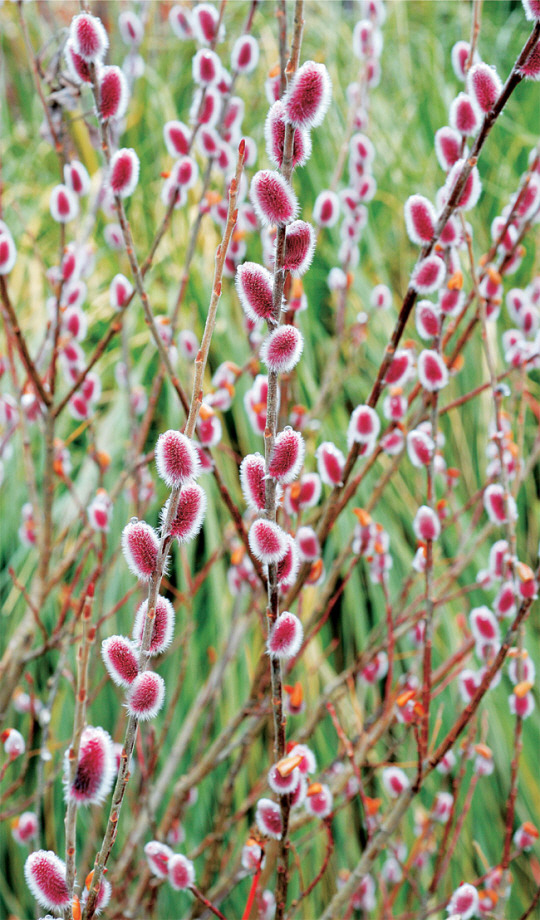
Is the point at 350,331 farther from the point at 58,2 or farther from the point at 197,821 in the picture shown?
the point at 58,2

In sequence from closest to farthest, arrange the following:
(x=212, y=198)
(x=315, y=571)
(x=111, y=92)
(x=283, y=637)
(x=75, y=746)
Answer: (x=75, y=746), (x=283, y=637), (x=111, y=92), (x=315, y=571), (x=212, y=198)

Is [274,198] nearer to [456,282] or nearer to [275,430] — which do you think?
[275,430]

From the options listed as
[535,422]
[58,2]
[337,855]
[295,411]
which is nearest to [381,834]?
[295,411]

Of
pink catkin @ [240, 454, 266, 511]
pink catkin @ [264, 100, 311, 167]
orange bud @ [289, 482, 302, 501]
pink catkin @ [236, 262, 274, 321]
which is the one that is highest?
pink catkin @ [264, 100, 311, 167]

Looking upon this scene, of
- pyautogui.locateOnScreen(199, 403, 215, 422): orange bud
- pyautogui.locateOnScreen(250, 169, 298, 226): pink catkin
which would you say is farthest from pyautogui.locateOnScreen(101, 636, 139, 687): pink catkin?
pyautogui.locateOnScreen(199, 403, 215, 422): orange bud

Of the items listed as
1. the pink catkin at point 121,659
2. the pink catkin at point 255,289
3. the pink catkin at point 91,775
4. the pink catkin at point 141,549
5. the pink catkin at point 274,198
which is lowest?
the pink catkin at point 91,775

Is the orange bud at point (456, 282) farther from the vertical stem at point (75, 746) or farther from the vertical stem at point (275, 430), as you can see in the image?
the vertical stem at point (75, 746)

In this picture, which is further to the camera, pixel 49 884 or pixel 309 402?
pixel 309 402

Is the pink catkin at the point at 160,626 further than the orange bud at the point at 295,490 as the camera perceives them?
No

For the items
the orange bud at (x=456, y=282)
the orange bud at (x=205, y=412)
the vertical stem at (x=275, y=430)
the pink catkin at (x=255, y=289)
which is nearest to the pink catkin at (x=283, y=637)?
the vertical stem at (x=275, y=430)

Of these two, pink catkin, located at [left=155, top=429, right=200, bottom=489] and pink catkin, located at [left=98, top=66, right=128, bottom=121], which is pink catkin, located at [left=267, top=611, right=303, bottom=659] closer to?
pink catkin, located at [left=155, top=429, right=200, bottom=489]

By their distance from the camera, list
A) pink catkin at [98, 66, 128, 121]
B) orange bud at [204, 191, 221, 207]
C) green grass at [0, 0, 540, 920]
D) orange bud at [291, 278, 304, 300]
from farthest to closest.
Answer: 1. green grass at [0, 0, 540, 920]
2. orange bud at [204, 191, 221, 207]
3. orange bud at [291, 278, 304, 300]
4. pink catkin at [98, 66, 128, 121]

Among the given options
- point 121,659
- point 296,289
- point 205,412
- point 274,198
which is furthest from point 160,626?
point 296,289

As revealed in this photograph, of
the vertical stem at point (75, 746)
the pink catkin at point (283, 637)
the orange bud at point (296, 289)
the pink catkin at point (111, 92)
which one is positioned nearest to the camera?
the vertical stem at point (75, 746)
